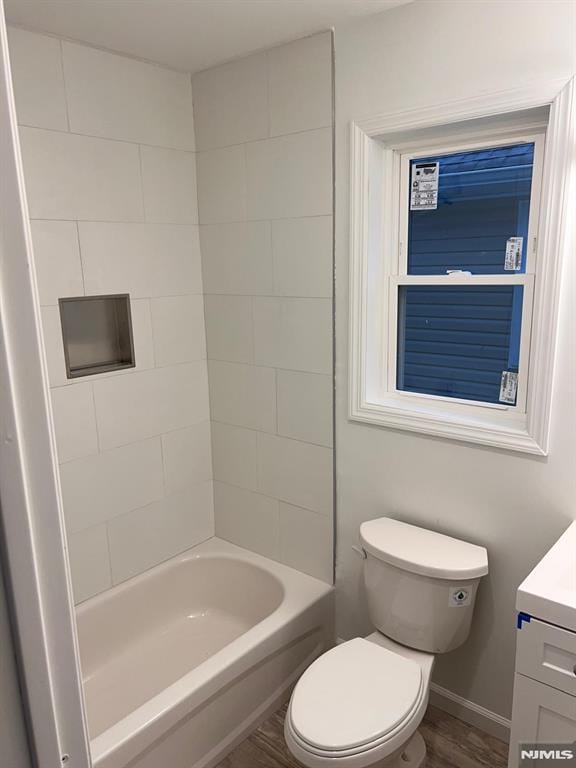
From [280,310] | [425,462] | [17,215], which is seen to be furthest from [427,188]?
[17,215]

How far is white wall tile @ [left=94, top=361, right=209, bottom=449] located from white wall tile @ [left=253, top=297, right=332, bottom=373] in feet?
1.19

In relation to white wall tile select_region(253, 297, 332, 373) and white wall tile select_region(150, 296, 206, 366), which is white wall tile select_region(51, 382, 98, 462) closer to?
white wall tile select_region(150, 296, 206, 366)

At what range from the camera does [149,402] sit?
240cm

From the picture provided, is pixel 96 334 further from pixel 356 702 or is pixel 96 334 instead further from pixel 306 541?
pixel 356 702

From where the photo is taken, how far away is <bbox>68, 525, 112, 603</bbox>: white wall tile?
221cm

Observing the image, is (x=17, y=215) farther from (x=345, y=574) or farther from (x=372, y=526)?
(x=345, y=574)

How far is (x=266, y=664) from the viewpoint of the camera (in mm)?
2102

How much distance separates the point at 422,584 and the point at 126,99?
2.07m

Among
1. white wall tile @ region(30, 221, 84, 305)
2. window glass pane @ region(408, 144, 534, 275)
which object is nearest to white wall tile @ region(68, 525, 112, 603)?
white wall tile @ region(30, 221, 84, 305)

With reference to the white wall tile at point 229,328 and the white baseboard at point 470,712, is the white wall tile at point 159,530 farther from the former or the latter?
the white baseboard at point 470,712

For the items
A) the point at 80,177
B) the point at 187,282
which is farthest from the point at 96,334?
the point at 80,177

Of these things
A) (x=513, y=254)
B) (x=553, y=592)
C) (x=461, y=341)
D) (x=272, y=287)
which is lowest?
(x=553, y=592)

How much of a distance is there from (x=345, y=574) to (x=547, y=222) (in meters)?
1.53

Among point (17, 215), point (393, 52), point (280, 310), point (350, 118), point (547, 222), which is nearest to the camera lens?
point (17, 215)
